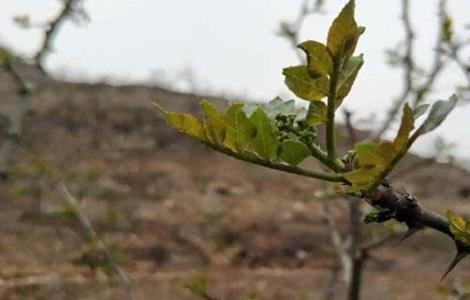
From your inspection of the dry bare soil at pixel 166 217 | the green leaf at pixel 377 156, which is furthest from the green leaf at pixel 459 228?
the dry bare soil at pixel 166 217

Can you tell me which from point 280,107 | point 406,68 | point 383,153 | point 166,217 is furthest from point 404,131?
point 166,217

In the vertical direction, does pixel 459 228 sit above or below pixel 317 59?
below

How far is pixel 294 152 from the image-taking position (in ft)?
2.64

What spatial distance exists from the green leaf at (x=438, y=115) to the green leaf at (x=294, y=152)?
0.10m

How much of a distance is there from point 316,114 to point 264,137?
0.05m

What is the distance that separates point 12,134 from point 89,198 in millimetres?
10136

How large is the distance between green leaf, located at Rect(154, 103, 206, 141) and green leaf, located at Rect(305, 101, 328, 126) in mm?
92

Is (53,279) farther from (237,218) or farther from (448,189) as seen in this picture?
(448,189)

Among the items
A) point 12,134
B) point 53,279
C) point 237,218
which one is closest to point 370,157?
point 12,134

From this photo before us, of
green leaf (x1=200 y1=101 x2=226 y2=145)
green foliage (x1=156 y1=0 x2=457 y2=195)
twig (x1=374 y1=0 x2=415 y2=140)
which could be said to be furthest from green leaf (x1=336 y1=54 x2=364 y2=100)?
twig (x1=374 y1=0 x2=415 y2=140)

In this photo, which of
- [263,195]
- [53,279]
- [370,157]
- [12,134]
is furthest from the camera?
[263,195]

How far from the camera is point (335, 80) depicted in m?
0.79

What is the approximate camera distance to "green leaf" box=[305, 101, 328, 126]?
82 cm

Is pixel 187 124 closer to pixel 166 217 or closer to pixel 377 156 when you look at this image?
pixel 377 156
